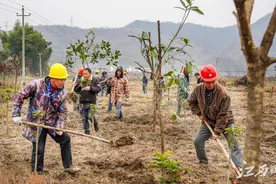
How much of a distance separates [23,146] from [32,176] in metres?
2.80

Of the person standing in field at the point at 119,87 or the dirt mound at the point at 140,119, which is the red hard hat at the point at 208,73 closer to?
the person standing in field at the point at 119,87

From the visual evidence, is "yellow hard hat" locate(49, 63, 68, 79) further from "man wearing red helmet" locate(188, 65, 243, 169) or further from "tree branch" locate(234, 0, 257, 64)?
"tree branch" locate(234, 0, 257, 64)

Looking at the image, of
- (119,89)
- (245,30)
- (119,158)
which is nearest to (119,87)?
(119,89)

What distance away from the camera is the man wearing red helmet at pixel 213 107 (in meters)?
4.94

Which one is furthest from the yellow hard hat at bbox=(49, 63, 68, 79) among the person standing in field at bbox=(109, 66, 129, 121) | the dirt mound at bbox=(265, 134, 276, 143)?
the person standing in field at bbox=(109, 66, 129, 121)

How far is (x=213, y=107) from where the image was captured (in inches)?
204

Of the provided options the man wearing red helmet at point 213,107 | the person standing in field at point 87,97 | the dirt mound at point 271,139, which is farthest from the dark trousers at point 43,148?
the dirt mound at point 271,139

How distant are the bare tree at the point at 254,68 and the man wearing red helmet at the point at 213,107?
2311 mm

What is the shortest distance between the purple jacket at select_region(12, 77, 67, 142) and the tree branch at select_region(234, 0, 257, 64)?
3088 millimetres

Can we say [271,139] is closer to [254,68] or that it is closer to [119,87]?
[119,87]

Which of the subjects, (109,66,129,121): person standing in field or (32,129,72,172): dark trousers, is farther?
(109,66,129,121): person standing in field

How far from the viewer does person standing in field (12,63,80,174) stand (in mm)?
4832

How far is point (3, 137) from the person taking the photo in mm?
8078

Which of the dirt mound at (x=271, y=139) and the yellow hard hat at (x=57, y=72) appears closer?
the yellow hard hat at (x=57, y=72)
